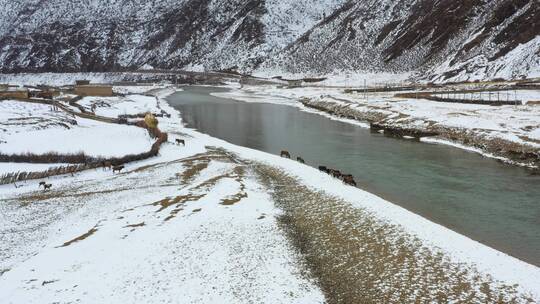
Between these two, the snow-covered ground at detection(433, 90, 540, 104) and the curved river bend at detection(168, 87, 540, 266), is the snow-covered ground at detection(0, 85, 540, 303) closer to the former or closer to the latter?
the curved river bend at detection(168, 87, 540, 266)

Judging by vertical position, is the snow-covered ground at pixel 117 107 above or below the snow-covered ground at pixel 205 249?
above

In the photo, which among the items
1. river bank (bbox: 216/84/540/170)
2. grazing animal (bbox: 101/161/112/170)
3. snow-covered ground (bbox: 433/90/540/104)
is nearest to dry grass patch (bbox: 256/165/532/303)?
river bank (bbox: 216/84/540/170)

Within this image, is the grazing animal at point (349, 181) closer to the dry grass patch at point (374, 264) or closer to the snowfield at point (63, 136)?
the dry grass patch at point (374, 264)

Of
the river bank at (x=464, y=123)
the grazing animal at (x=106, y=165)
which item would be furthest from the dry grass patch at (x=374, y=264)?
the grazing animal at (x=106, y=165)

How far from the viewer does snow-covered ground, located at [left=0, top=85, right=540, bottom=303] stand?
16031mm

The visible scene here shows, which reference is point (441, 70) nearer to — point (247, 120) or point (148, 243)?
point (247, 120)

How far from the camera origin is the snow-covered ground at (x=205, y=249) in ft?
52.6

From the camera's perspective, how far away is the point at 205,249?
19906 mm

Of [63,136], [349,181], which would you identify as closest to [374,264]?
[349,181]

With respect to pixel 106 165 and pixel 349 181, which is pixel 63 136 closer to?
pixel 106 165

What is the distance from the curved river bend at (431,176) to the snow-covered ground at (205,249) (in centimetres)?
255

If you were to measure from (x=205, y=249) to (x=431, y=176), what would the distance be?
19063 mm

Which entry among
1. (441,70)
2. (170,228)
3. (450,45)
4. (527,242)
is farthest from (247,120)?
(450,45)

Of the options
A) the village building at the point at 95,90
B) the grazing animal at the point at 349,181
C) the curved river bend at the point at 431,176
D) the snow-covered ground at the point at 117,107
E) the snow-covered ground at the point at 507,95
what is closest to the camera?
the curved river bend at the point at 431,176
